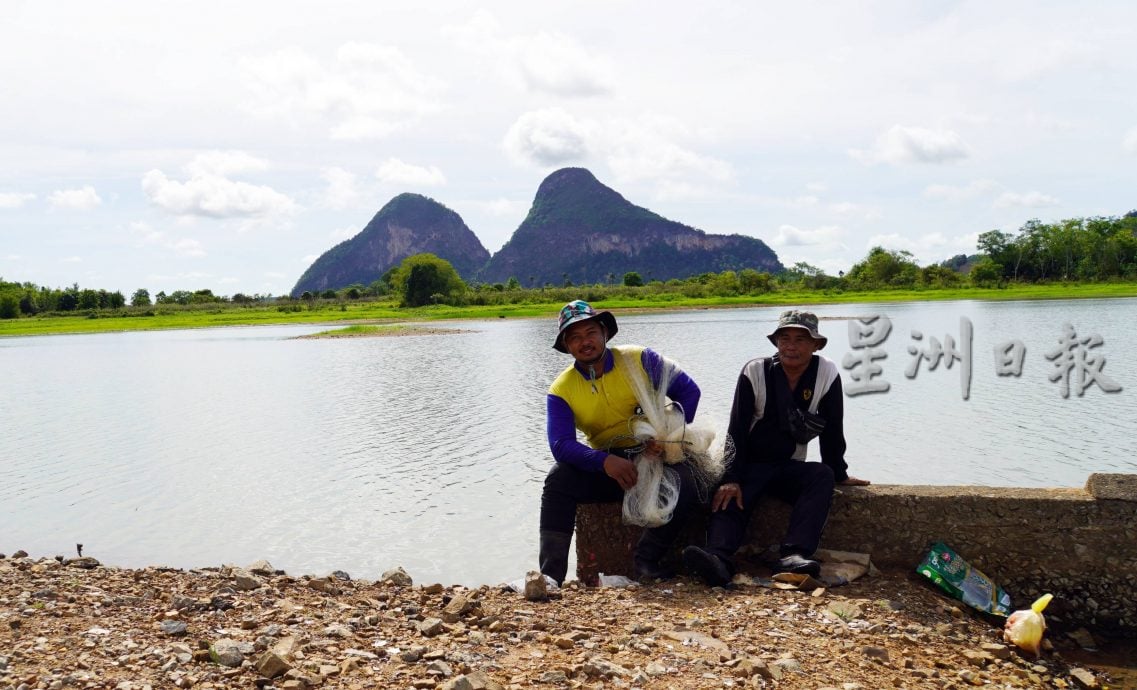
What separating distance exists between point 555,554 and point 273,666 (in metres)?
2.21

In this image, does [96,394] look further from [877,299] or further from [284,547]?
[877,299]

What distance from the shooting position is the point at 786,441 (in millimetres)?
5613

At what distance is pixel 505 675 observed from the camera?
3.86m

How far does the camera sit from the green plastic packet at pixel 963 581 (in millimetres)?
5066

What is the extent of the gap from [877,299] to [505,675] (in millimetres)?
76808

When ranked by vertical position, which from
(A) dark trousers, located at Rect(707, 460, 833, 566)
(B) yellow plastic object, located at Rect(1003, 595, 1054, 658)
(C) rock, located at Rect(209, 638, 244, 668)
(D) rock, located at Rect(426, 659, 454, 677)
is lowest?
(B) yellow plastic object, located at Rect(1003, 595, 1054, 658)

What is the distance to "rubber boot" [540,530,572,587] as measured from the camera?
218 inches

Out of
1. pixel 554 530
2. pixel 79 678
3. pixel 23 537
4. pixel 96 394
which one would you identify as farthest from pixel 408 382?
pixel 79 678

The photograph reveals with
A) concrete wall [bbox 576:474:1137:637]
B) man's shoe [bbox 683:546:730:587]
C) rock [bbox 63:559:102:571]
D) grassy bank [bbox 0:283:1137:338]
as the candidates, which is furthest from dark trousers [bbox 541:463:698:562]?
grassy bank [bbox 0:283:1137:338]

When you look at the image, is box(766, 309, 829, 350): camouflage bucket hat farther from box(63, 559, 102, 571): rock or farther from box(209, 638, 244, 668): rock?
box(63, 559, 102, 571): rock

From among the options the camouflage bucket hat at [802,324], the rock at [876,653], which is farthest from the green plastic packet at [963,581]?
the camouflage bucket hat at [802,324]

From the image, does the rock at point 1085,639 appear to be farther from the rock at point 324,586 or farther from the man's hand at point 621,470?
the rock at point 324,586

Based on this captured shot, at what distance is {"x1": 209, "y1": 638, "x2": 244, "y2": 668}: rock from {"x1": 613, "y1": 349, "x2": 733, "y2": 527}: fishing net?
8.22ft

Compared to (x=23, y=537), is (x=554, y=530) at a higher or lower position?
higher
